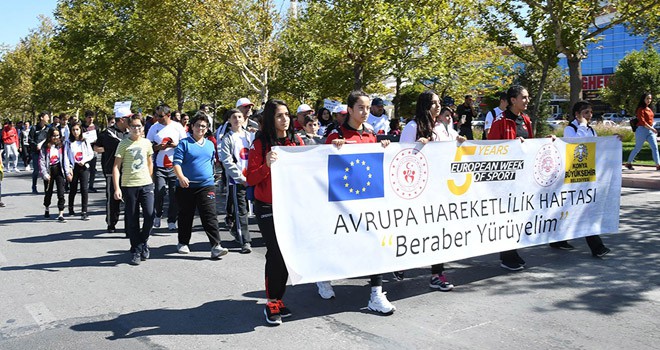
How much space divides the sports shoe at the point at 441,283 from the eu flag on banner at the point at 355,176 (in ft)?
3.80

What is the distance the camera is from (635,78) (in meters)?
49.4

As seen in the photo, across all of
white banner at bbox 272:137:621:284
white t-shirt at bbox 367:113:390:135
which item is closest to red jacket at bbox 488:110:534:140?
white banner at bbox 272:137:621:284

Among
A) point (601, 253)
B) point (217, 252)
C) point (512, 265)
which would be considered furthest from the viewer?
point (217, 252)

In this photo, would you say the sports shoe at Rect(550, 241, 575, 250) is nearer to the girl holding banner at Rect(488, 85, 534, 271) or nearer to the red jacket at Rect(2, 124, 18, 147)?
the girl holding banner at Rect(488, 85, 534, 271)

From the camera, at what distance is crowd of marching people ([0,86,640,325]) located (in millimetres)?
5066

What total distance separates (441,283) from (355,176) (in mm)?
1469

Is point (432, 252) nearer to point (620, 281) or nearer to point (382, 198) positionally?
point (382, 198)

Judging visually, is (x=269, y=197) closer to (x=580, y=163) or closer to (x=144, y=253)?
(x=144, y=253)

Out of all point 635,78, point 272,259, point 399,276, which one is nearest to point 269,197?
point 272,259

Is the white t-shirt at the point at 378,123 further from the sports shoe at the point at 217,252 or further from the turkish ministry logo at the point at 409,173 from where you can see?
the turkish ministry logo at the point at 409,173

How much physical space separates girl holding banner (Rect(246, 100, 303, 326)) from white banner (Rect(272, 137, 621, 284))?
19 cm

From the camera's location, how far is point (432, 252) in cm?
554

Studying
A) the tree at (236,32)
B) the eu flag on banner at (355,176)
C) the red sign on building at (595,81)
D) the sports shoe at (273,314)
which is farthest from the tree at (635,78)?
the sports shoe at (273,314)

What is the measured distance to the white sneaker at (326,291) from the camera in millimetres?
5633
